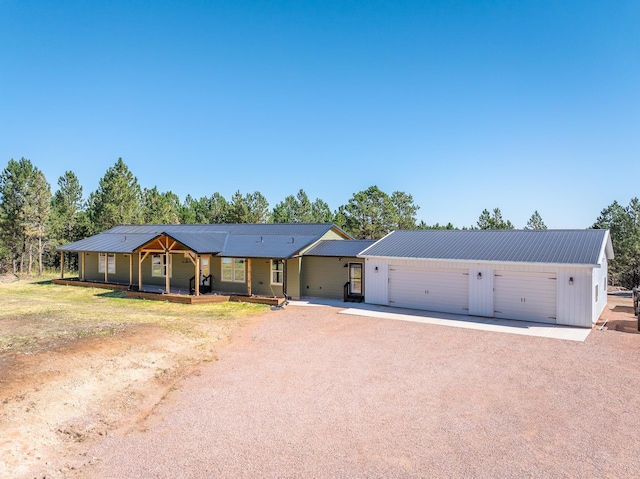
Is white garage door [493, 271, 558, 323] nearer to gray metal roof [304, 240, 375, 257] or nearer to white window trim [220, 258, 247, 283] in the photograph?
gray metal roof [304, 240, 375, 257]

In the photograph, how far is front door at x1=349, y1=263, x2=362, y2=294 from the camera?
2022cm

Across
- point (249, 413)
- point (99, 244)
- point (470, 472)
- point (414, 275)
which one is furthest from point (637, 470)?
point (99, 244)

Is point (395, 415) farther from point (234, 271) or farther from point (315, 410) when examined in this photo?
point (234, 271)

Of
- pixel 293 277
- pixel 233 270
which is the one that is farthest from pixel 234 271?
pixel 293 277

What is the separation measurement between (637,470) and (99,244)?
93.4 ft

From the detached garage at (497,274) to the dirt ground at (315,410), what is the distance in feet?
8.94

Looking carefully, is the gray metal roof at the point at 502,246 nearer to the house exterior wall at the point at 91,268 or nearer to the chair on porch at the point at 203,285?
the chair on porch at the point at 203,285

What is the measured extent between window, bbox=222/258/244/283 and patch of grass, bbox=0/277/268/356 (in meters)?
2.37

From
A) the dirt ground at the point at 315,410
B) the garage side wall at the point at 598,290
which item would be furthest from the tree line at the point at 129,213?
the dirt ground at the point at 315,410

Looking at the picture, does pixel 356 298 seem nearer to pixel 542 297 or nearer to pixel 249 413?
pixel 542 297

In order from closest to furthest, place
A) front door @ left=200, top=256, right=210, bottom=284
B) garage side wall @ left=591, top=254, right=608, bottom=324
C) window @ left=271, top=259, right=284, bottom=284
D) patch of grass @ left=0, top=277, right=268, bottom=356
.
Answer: patch of grass @ left=0, top=277, right=268, bottom=356
garage side wall @ left=591, top=254, right=608, bottom=324
window @ left=271, top=259, right=284, bottom=284
front door @ left=200, top=256, right=210, bottom=284

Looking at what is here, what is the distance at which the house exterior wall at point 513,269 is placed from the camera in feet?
46.5

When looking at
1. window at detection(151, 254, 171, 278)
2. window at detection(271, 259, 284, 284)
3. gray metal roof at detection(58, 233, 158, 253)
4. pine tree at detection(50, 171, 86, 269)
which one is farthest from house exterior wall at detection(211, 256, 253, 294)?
pine tree at detection(50, 171, 86, 269)

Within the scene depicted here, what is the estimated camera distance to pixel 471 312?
1652 centimetres
